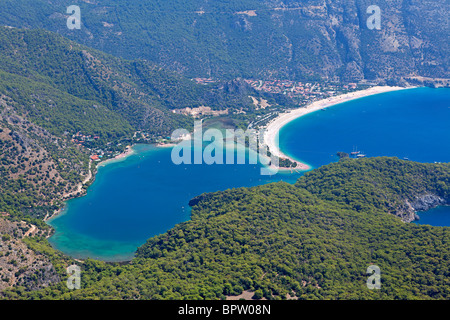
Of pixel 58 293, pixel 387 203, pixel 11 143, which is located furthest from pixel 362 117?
pixel 58 293

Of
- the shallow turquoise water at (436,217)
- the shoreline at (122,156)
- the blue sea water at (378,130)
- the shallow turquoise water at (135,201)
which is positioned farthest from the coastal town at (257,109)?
the shallow turquoise water at (436,217)

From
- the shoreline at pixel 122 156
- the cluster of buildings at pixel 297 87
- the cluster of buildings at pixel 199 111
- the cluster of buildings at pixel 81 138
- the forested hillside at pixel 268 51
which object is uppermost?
the forested hillside at pixel 268 51

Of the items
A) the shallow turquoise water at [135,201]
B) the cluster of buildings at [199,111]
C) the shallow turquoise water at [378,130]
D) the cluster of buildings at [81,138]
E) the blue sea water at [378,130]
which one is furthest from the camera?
the cluster of buildings at [199,111]

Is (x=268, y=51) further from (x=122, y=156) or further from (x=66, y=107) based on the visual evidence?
(x=122, y=156)

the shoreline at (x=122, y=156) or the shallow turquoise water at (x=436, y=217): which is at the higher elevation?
the shoreline at (x=122, y=156)

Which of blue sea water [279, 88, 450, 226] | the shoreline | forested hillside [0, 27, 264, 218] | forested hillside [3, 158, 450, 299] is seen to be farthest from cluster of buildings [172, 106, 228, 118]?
forested hillside [3, 158, 450, 299]

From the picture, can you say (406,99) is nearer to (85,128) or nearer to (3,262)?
(85,128)

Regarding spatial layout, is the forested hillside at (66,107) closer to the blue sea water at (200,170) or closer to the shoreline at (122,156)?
the shoreline at (122,156)
